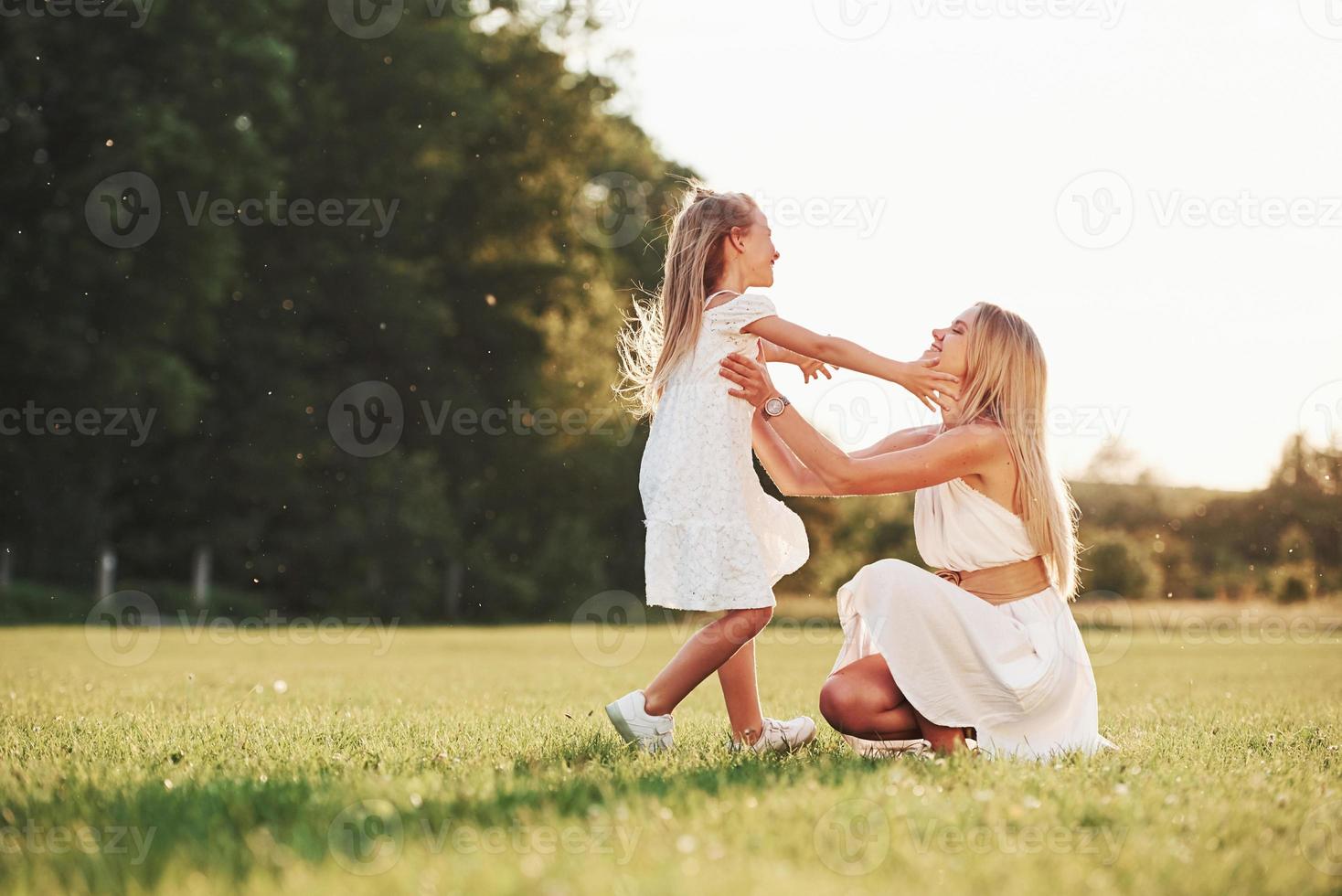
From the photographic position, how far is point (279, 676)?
9055mm

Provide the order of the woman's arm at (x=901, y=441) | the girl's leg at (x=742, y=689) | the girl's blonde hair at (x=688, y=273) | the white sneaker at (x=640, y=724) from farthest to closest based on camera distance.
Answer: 1. the woman's arm at (x=901, y=441)
2. the girl's blonde hair at (x=688, y=273)
3. the girl's leg at (x=742, y=689)
4. the white sneaker at (x=640, y=724)

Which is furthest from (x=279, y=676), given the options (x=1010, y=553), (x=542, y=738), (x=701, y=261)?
(x=1010, y=553)

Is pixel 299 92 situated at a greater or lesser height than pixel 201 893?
greater

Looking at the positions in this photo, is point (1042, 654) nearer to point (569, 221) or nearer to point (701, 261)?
point (701, 261)

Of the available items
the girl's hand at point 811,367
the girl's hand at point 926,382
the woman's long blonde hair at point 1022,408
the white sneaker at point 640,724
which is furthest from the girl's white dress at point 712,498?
the woman's long blonde hair at point 1022,408

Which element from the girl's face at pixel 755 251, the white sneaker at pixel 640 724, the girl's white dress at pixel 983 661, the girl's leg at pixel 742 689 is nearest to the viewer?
the girl's white dress at pixel 983 661

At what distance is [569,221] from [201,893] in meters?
27.0

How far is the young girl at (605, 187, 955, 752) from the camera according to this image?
4.45m

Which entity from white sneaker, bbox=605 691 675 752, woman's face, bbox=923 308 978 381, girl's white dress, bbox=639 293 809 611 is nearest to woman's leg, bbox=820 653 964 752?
girl's white dress, bbox=639 293 809 611

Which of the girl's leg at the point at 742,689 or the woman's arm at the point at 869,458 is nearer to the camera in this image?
the woman's arm at the point at 869,458

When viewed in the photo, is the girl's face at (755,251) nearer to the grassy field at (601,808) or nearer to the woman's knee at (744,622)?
the woman's knee at (744,622)

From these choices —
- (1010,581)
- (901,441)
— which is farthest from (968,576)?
→ (901,441)

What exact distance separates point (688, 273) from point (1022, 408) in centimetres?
141

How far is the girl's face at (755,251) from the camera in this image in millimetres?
4906
